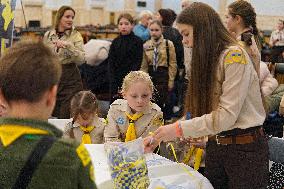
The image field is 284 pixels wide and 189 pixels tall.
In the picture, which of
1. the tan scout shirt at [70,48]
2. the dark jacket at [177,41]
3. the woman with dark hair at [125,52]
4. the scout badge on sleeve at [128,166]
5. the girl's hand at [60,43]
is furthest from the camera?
the dark jacket at [177,41]

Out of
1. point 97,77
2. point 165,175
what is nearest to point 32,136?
point 165,175

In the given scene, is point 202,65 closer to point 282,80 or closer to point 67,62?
point 67,62

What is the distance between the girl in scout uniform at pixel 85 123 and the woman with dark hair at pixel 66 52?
1349 mm

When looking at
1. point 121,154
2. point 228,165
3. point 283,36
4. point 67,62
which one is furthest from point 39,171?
point 283,36

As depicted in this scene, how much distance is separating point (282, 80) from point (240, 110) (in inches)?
143

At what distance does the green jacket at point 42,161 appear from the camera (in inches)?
51.9

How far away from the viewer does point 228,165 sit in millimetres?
2422

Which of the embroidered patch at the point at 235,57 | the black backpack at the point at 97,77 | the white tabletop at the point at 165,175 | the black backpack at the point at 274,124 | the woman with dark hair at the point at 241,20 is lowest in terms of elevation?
the black backpack at the point at 274,124

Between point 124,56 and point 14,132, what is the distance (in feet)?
14.2

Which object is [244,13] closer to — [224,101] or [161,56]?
[224,101]

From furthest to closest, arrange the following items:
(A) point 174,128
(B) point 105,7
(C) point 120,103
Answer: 1. (B) point 105,7
2. (C) point 120,103
3. (A) point 174,128

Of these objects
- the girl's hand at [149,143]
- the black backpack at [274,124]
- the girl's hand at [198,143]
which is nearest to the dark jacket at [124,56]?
the black backpack at [274,124]

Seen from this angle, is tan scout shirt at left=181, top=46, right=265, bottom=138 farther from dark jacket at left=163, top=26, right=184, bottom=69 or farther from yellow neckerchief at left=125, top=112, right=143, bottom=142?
dark jacket at left=163, top=26, right=184, bottom=69

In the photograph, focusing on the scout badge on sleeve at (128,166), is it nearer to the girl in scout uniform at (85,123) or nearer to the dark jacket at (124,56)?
the girl in scout uniform at (85,123)
